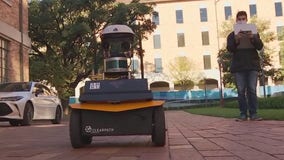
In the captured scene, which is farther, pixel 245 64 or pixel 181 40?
pixel 181 40

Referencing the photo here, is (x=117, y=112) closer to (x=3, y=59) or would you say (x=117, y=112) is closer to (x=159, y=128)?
(x=159, y=128)

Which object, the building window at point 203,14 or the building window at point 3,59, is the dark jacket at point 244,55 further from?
the building window at point 203,14

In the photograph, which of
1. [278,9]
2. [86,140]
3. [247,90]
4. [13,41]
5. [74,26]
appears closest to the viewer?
[86,140]

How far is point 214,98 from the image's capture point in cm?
5338

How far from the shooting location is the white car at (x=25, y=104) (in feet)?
43.5

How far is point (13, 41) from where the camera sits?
20453 mm

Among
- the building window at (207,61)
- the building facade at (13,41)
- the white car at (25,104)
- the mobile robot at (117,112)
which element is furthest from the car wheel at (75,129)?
the building window at (207,61)

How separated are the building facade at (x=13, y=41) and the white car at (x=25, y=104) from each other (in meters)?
4.42

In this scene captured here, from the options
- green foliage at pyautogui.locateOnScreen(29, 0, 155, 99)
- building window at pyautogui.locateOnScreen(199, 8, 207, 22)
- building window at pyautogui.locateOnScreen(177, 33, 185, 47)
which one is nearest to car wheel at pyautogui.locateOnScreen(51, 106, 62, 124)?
green foliage at pyautogui.locateOnScreen(29, 0, 155, 99)

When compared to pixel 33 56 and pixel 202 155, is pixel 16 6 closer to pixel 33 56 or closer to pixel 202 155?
pixel 33 56

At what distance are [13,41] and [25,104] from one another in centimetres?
761

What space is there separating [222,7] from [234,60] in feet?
176

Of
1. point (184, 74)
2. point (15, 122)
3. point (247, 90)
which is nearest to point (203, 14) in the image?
point (184, 74)

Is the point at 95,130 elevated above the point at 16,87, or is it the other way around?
the point at 16,87
